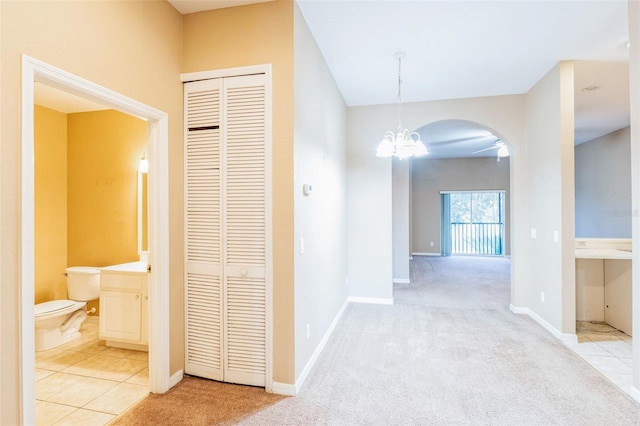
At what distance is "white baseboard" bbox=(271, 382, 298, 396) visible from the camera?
2428 millimetres

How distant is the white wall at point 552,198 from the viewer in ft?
11.2

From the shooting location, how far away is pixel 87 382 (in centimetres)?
265

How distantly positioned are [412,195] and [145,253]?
8.21 metres

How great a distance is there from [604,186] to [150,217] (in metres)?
8.53

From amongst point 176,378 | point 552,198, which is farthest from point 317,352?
point 552,198

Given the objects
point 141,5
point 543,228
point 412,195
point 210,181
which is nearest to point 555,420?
point 543,228

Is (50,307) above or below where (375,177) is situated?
below

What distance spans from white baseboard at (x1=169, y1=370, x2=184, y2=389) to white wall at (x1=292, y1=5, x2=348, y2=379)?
988 millimetres

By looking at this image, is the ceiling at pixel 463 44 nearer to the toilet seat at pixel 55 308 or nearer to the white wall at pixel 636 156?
the white wall at pixel 636 156

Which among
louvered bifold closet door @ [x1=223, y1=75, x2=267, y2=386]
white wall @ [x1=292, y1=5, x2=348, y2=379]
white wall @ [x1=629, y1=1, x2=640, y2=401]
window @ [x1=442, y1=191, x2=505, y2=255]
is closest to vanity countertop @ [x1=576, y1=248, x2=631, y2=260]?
white wall @ [x1=629, y1=1, x2=640, y2=401]

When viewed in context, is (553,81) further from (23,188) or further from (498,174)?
(498,174)

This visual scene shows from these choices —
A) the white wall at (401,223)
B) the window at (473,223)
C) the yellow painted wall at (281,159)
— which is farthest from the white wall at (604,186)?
the yellow painted wall at (281,159)

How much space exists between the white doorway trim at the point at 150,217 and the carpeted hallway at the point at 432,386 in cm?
45

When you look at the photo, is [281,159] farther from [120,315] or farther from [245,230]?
[120,315]
